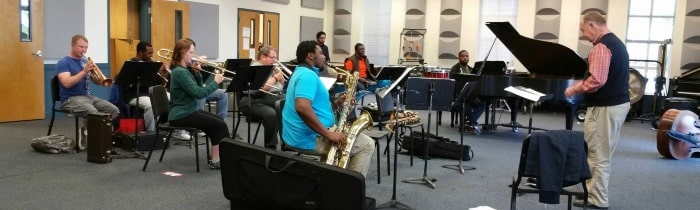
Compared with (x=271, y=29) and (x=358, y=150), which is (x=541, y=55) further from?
(x=271, y=29)

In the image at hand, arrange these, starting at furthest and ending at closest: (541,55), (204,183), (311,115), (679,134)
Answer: (679,134) → (541,55) → (204,183) → (311,115)

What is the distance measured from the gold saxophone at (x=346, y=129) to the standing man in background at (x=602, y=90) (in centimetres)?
150

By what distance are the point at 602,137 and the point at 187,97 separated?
345cm

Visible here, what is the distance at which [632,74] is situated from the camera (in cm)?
1010

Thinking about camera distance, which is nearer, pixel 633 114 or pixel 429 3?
pixel 633 114

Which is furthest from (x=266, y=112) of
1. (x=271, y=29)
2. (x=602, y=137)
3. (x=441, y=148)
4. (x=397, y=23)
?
(x=397, y=23)

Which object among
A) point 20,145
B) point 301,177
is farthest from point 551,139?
point 20,145

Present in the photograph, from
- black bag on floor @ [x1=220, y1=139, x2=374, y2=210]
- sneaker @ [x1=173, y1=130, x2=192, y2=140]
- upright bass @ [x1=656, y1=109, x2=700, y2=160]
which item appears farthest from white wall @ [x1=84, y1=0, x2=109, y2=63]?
upright bass @ [x1=656, y1=109, x2=700, y2=160]

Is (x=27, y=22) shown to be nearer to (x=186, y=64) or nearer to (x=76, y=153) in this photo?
(x=76, y=153)

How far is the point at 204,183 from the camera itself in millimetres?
5070

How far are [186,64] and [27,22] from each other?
414 cm

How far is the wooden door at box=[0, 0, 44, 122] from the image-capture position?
795 centimetres

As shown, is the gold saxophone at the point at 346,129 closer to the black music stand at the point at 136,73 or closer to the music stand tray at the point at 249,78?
the music stand tray at the point at 249,78

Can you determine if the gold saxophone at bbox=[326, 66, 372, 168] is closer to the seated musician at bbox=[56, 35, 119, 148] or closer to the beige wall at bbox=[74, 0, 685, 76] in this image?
the seated musician at bbox=[56, 35, 119, 148]
